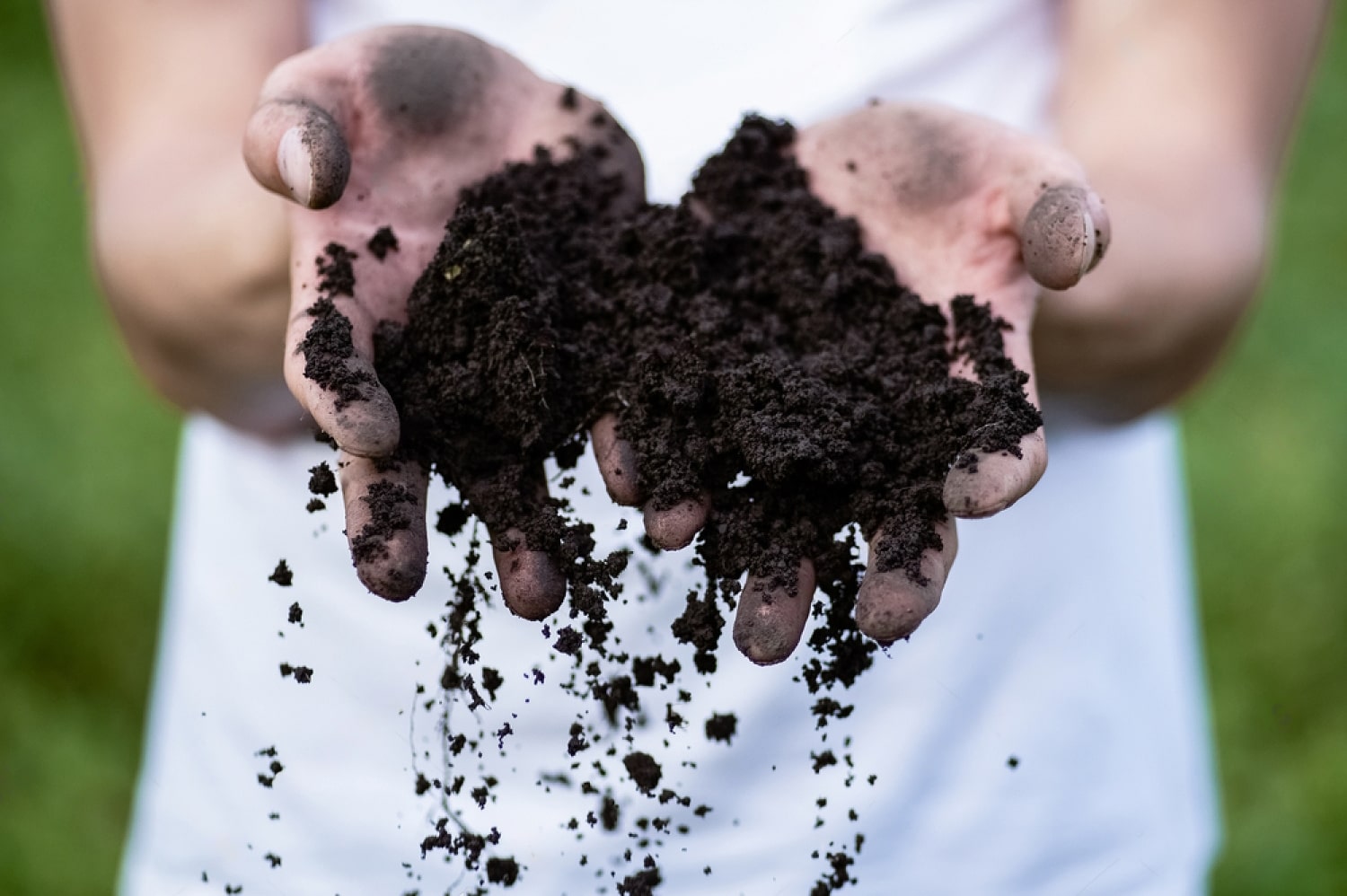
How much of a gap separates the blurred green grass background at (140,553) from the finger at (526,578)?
1.80 metres

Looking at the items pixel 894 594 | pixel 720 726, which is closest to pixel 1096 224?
pixel 894 594

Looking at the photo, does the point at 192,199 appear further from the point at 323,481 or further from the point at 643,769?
the point at 643,769

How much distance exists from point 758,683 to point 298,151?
692 millimetres

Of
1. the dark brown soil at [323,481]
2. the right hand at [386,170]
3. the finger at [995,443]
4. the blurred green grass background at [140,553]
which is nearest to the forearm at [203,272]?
the right hand at [386,170]

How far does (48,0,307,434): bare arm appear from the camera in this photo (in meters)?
1.32

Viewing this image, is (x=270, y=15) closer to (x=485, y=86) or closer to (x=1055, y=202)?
(x=485, y=86)

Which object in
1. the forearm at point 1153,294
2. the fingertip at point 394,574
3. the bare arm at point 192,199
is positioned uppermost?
the bare arm at point 192,199

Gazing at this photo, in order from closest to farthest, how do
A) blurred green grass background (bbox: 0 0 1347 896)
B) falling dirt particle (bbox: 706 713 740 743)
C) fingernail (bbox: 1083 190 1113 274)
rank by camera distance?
fingernail (bbox: 1083 190 1113 274)
falling dirt particle (bbox: 706 713 740 743)
blurred green grass background (bbox: 0 0 1347 896)

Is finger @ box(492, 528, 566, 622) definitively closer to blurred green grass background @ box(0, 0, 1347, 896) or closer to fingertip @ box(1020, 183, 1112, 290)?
fingertip @ box(1020, 183, 1112, 290)

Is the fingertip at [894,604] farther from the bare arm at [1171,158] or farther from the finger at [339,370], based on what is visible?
the bare arm at [1171,158]

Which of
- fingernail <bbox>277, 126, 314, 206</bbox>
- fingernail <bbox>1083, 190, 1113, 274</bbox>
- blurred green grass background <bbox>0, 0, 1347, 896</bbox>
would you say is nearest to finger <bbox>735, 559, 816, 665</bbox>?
fingernail <bbox>1083, 190, 1113, 274</bbox>

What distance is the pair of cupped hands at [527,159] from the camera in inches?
36.7

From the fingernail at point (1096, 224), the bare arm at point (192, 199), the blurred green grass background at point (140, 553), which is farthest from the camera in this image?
the blurred green grass background at point (140, 553)

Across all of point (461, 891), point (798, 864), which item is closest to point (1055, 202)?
point (798, 864)
